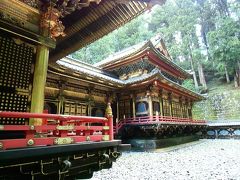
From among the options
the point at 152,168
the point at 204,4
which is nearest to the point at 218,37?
the point at 204,4

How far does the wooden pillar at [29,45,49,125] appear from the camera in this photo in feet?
14.8

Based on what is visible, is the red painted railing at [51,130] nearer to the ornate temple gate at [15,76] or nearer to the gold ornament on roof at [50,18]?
Result: the ornate temple gate at [15,76]

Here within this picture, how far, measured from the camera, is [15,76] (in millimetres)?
4418

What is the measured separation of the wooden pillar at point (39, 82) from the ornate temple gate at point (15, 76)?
0.38 feet

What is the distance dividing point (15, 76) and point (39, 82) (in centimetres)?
53

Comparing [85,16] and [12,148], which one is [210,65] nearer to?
[85,16]

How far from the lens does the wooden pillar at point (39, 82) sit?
14.8ft

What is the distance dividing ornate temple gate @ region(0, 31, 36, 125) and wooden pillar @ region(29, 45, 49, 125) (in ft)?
0.38

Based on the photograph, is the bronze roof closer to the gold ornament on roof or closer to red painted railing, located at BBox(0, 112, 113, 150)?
the gold ornament on roof

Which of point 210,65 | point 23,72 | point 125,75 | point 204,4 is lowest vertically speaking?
point 23,72

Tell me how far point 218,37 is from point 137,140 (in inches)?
1153

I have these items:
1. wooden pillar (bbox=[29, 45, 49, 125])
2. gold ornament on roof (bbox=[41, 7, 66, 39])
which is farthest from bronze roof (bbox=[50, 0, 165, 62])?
wooden pillar (bbox=[29, 45, 49, 125])

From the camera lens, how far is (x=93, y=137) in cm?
443

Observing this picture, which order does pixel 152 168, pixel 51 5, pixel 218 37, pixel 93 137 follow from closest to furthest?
pixel 93 137, pixel 51 5, pixel 152 168, pixel 218 37
